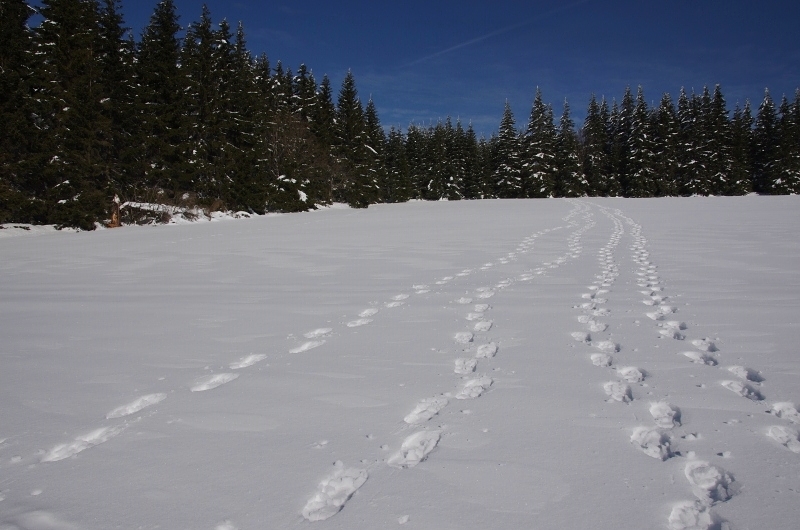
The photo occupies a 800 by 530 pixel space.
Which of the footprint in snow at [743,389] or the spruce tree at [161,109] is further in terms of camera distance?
the spruce tree at [161,109]

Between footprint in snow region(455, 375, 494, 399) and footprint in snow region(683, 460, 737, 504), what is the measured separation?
1.22m

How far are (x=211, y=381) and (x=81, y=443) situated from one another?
3.05ft

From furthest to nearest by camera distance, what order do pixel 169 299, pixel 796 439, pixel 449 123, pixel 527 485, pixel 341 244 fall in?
pixel 449 123 → pixel 341 244 → pixel 169 299 → pixel 796 439 → pixel 527 485

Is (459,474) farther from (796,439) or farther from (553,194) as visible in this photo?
(553,194)

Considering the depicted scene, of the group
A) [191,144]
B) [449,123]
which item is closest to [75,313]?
[191,144]

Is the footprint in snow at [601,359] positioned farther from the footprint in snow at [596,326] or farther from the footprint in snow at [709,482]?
the footprint in snow at [709,482]

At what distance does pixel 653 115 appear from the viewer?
53.6 meters

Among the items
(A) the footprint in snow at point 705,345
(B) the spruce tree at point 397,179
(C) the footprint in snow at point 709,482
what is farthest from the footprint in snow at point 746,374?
(B) the spruce tree at point 397,179

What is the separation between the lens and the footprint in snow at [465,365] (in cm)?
340

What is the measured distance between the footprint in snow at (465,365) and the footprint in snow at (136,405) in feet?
6.77

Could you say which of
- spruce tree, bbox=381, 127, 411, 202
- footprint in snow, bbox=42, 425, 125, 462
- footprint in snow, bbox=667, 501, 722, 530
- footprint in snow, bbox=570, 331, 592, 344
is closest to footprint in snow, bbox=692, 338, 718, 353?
footprint in snow, bbox=570, 331, 592, 344

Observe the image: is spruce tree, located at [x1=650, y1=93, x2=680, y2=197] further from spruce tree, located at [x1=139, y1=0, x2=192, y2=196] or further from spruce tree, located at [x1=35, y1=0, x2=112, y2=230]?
spruce tree, located at [x1=35, y1=0, x2=112, y2=230]

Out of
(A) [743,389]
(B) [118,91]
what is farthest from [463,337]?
(B) [118,91]

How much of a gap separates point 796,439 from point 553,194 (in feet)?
177
